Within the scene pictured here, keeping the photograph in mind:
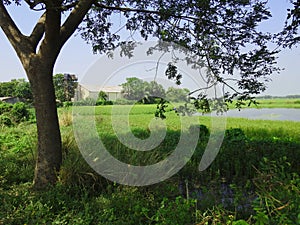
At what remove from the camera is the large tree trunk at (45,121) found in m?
3.27

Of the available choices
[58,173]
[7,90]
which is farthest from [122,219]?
[7,90]

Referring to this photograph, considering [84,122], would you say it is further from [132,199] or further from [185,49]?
[132,199]

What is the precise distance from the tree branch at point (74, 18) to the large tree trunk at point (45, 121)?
14.6 inches

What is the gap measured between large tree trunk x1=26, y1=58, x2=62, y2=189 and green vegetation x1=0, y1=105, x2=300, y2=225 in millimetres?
161

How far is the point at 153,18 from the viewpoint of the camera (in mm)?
4387

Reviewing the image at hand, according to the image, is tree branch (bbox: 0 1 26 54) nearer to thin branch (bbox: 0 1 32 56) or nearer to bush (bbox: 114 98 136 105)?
thin branch (bbox: 0 1 32 56)

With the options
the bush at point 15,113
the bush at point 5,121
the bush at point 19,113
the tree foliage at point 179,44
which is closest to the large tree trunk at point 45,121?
the tree foliage at point 179,44

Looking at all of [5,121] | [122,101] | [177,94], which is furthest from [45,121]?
[5,121]

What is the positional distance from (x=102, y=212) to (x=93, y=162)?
3.57ft

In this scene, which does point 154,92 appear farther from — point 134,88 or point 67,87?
point 67,87

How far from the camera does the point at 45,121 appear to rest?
3.32 m

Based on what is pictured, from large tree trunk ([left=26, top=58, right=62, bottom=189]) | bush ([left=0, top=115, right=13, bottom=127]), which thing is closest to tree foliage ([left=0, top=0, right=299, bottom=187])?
large tree trunk ([left=26, top=58, right=62, bottom=189])

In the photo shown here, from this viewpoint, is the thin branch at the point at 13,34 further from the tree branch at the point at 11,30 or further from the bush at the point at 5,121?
the bush at the point at 5,121

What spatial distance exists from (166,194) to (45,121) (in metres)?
1.62
